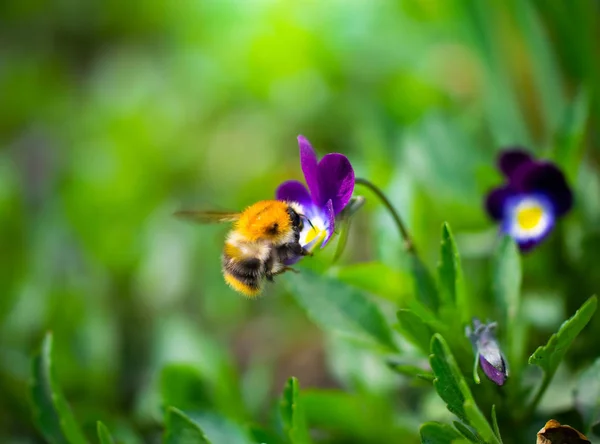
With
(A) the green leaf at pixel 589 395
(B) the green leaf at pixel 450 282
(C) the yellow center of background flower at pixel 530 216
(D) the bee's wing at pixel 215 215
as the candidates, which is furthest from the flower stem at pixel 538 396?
(D) the bee's wing at pixel 215 215

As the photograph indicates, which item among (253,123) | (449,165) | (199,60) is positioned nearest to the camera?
(449,165)

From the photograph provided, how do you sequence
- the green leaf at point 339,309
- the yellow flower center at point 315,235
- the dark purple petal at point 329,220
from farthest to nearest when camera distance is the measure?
the green leaf at point 339,309 → the yellow flower center at point 315,235 → the dark purple petal at point 329,220

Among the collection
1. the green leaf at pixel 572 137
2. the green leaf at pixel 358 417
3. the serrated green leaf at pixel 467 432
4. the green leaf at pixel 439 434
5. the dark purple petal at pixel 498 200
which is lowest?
the green leaf at pixel 358 417

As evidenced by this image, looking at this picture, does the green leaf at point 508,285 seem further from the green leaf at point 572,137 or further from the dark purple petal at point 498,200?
the green leaf at point 572,137

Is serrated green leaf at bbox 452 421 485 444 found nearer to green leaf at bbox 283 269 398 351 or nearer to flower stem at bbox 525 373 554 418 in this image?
flower stem at bbox 525 373 554 418

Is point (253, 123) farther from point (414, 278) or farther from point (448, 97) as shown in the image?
point (414, 278)

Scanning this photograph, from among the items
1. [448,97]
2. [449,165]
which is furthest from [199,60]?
[449,165]
